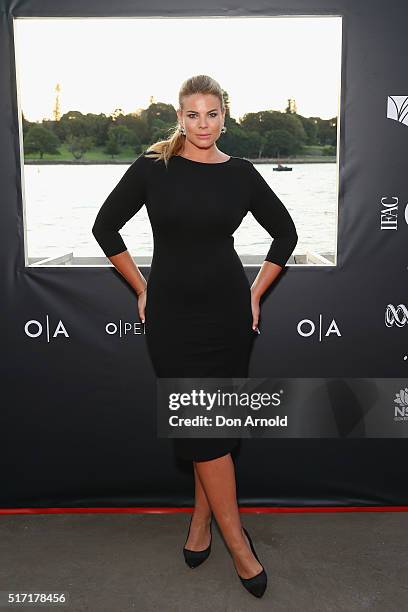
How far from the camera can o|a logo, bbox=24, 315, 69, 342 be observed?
8.55ft

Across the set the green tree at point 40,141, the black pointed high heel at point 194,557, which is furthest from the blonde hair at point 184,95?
the black pointed high heel at point 194,557

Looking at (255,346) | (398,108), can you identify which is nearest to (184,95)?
(398,108)

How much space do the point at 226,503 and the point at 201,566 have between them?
31 cm

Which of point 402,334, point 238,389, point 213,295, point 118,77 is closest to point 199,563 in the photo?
point 238,389

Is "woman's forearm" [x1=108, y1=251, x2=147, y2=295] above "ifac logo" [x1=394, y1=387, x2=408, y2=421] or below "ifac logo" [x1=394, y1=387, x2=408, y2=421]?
above

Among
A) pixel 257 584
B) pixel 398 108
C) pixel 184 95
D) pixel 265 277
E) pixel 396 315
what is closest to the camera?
pixel 184 95

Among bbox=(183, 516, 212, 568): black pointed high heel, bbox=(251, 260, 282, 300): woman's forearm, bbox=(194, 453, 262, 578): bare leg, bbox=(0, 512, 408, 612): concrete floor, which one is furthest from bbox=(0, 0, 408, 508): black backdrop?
bbox=(194, 453, 262, 578): bare leg

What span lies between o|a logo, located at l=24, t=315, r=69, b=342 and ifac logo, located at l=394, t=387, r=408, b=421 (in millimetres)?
1315

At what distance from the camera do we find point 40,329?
8.57ft

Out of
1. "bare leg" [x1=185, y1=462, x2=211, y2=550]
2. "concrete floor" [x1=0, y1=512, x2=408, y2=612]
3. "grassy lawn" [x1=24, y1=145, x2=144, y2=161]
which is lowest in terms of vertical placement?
"concrete floor" [x1=0, y1=512, x2=408, y2=612]

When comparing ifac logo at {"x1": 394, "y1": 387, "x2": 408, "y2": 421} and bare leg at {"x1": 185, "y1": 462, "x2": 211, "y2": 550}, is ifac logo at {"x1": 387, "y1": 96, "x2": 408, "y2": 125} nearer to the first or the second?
ifac logo at {"x1": 394, "y1": 387, "x2": 408, "y2": 421}

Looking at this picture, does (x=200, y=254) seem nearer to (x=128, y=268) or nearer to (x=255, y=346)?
(x=128, y=268)

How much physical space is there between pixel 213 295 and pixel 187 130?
1.62 feet

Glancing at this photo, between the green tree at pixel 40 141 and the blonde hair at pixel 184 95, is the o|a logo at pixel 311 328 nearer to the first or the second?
the blonde hair at pixel 184 95
